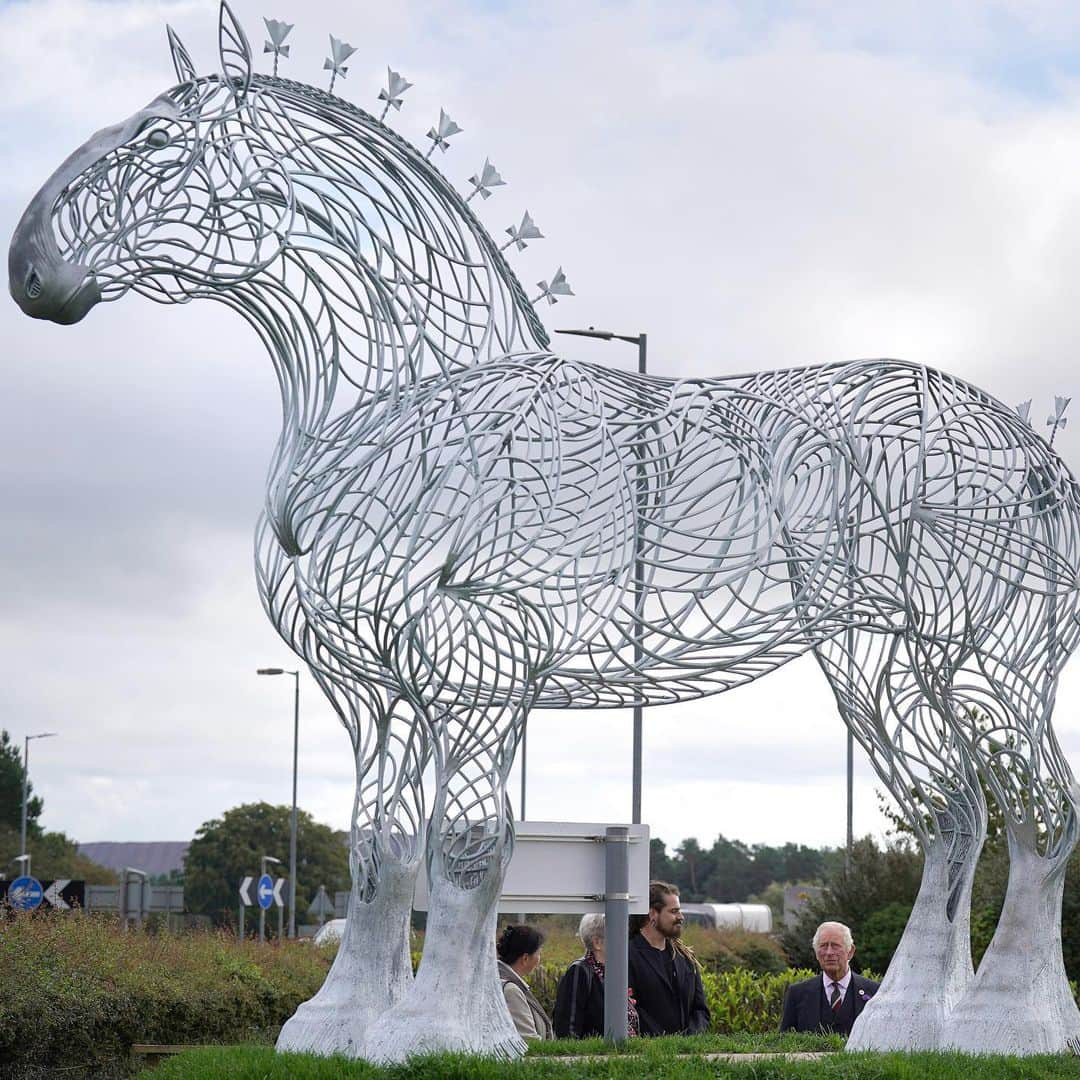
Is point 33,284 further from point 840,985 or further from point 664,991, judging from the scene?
point 840,985

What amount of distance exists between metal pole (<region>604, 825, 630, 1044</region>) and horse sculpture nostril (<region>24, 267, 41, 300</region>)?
4.23 meters

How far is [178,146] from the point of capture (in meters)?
8.10

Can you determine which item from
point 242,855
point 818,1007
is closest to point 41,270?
point 818,1007

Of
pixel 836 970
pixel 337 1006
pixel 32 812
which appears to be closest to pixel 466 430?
pixel 337 1006

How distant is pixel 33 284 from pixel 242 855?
176 feet

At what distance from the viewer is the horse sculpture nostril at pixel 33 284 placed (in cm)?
769

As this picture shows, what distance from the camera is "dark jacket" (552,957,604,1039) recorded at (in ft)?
31.9

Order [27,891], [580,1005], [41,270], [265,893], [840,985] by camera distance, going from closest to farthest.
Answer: [41,270]
[580,1005]
[840,985]
[27,891]
[265,893]

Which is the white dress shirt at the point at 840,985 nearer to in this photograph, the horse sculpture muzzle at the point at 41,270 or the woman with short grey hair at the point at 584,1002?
the woman with short grey hair at the point at 584,1002

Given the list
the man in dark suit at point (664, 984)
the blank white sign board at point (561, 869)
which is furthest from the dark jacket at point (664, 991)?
the blank white sign board at point (561, 869)

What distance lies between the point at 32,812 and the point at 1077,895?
198 ft

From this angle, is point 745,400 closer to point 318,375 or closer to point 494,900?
point 318,375

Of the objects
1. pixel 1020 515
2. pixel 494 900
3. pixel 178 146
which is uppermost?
pixel 178 146

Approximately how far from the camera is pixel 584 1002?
9.77 metres
